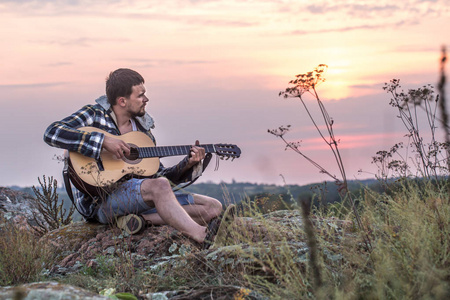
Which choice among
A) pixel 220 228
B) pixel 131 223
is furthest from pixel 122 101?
pixel 220 228

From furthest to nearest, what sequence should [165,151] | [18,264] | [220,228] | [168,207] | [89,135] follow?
[165,151] → [89,135] → [168,207] → [220,228] → [18,264]

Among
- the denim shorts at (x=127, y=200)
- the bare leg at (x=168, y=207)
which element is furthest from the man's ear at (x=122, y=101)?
the bare leg at (x=168, y=207)

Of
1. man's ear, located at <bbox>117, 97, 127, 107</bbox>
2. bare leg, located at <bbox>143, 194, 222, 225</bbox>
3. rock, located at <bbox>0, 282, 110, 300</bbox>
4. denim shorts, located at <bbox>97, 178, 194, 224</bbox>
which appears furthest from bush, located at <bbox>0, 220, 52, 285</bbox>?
rock, located at <bbox>0, 282, 110, 300</bbox>

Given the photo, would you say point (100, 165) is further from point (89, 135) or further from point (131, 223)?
point (131, 223)

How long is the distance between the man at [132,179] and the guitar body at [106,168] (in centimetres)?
11

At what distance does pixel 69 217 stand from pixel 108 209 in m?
3.07

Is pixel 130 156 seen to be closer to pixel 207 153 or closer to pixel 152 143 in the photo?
pixel 152 143

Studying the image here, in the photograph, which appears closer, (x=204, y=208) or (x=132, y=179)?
(x=132, y=179)

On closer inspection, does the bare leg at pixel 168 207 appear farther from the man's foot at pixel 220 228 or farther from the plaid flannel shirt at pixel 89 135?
the plaid flannel shirt at pixel 89 135

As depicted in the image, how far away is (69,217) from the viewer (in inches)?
372

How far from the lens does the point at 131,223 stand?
6.71m

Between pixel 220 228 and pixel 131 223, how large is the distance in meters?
1.28

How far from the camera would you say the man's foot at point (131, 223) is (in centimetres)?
668

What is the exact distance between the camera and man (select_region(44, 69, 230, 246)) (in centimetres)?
638
